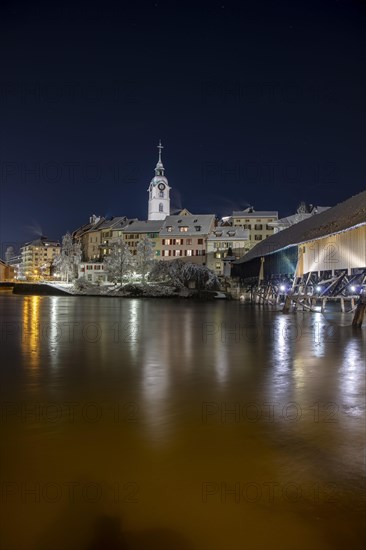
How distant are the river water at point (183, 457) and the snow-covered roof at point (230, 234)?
71103 mm

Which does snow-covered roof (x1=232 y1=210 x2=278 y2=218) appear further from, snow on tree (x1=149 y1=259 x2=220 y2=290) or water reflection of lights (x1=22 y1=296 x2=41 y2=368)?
water reflection of lights (x1=22 y1=296 x2=41 y2=368)

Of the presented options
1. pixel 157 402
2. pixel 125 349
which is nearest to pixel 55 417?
pixel 157 402

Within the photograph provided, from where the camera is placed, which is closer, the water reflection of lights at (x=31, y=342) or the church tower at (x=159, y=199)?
the water reflection of lights at (x=31, y=342)

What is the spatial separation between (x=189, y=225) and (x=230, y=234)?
8.10m

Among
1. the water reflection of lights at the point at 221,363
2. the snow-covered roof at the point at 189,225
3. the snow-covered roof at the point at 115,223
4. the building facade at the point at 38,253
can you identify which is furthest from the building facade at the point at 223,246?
the building facade at the point at 38,253

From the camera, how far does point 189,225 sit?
86.1 meters

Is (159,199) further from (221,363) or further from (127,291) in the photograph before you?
(221,363)

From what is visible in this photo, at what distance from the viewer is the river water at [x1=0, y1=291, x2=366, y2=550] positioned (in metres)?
3.90

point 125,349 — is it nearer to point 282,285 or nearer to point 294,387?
point 294,387

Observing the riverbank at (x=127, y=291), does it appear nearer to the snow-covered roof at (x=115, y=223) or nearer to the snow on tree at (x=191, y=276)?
the snow on tree at (x=191, y=276)

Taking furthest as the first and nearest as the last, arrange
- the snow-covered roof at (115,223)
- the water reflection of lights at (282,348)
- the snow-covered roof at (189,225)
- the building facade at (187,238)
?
1. the snow-covered roof at (115,223)
2. the snow-covered roof at (189,225)
3. the building facade at (187,238)
4. the water reflection of lights at (282,348)

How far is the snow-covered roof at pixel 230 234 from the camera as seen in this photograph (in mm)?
82000

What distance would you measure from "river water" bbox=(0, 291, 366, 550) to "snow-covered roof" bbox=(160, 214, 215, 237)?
73.6 meters

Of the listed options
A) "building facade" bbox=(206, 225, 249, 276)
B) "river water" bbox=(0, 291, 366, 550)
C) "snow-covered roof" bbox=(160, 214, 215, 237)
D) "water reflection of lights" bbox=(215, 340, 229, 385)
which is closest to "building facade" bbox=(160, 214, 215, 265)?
"snow-covered roof" bbox=(160, 214, 215, 237)
